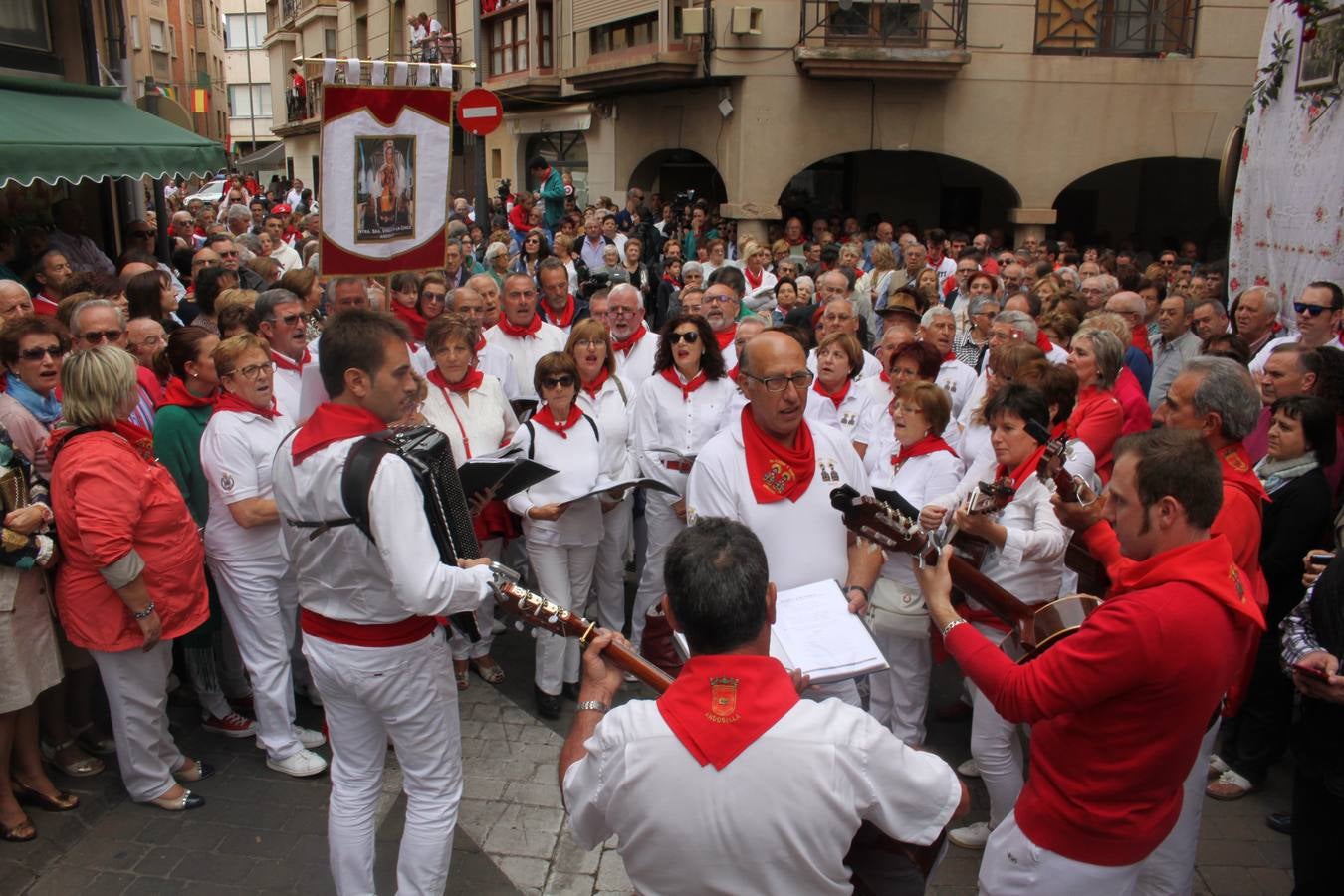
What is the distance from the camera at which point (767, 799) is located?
80.8 inches

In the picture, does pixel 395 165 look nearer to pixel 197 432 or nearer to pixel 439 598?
pixel 197 432

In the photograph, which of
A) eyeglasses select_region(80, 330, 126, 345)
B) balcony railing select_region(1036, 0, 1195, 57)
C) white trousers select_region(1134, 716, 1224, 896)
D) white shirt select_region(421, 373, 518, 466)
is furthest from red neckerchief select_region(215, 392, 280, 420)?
balcony railing select_region(1036, 0, 1195, 57)

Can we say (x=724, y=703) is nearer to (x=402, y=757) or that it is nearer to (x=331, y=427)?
(x=331, y=427)

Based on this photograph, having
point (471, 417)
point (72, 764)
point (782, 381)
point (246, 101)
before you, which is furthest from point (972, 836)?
point (246, 101)

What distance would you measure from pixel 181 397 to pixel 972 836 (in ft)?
13.7

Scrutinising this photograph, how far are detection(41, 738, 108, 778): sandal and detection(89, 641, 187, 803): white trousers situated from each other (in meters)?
0.25

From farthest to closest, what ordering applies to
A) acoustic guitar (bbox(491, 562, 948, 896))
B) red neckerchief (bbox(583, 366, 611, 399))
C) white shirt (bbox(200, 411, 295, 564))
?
red neckerchief (bbox(583, 366, 611, 399)), white shirt (bbox(200, 411, 295, 564)), acoustic guitar (bbox(491, 562, 948, 896))

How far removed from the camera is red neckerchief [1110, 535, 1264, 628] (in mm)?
2617

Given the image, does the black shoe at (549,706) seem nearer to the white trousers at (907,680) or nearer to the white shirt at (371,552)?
the white trousers at (907,680)

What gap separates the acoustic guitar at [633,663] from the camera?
225 centimetres

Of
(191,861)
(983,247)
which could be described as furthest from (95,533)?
(983,247)

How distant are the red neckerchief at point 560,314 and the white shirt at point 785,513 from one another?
4.81 metres

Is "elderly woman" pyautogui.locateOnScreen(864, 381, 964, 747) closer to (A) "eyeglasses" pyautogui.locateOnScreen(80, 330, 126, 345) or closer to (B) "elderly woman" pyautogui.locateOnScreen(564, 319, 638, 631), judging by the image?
(B) "elderly woman" pyautogui.locateOnScreen(564, 319, 638, 631)

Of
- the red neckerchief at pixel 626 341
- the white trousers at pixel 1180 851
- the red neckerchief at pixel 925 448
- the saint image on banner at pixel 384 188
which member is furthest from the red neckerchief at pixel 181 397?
the white trousers at pixel 1180 851
